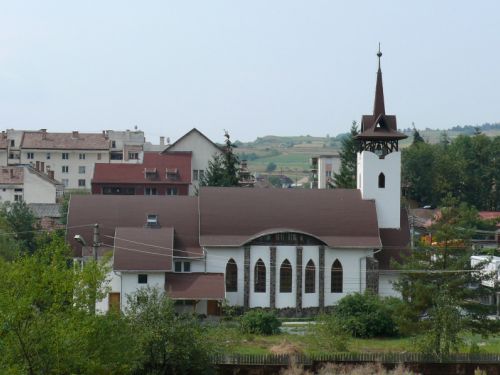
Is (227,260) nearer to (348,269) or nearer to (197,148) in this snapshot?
(348,269)

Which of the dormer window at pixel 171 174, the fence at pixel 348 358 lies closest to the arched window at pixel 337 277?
the fence at pixel 348 358

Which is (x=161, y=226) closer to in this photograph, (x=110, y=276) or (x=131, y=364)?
(x=110, y=276)

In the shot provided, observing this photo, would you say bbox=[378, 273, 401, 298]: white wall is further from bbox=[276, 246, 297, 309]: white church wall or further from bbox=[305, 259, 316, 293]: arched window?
bbox=[276, 246, 297, 309]: white church wall

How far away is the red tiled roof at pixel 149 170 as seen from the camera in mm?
94312

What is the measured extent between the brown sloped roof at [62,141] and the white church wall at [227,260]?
6279 centimetres

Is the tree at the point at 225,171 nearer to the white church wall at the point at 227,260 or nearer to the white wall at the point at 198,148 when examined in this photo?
the white wall at the point at 198,148

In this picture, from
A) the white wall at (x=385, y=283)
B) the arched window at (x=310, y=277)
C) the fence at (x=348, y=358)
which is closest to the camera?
the fence at (x=348, y=358)

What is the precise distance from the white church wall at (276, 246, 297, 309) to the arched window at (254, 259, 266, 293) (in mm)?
746

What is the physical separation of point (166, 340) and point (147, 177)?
196 ft

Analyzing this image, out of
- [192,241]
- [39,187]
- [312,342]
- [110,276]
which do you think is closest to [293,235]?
[192,241]

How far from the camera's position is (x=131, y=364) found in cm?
3341

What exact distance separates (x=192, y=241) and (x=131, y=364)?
25840mm

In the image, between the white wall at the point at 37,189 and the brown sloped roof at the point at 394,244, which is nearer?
the brown sloped roof at the point at 394,244

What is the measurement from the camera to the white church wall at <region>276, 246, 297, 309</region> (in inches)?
2319
